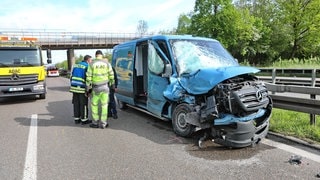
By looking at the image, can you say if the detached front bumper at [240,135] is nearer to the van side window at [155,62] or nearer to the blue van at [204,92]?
the blue van at [204,92]

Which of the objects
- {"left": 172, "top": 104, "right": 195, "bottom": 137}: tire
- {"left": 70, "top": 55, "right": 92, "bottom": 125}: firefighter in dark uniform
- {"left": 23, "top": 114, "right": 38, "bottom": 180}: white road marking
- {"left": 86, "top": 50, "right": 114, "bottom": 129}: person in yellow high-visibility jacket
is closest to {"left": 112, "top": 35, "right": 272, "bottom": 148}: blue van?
{"left": 172, "top": 104, "right": 195, "bottom": 137}: tire

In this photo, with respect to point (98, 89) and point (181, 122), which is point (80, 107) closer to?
point (98, 89)

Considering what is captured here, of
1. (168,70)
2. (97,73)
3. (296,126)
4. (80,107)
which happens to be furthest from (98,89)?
(296,126)

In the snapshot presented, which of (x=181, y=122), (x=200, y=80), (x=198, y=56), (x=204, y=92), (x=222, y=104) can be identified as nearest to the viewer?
(x=222, y=104)

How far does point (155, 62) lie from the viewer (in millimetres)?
7055

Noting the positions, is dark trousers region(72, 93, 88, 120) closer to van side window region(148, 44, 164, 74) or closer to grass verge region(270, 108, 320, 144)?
van side window region(148, 44, 164, 74)

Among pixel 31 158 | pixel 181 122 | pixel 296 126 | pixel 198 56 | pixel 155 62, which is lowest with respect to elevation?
pixel 31 158

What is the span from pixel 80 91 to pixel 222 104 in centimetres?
397

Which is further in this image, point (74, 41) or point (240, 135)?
point (74, 41)

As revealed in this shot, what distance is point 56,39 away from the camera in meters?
48.5

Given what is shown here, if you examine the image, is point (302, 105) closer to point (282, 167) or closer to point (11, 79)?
point (282, 167)

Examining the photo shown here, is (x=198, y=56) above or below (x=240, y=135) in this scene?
above

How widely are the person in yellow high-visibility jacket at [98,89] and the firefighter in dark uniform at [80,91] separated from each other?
16.5 inches

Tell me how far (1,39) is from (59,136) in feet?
27.3
